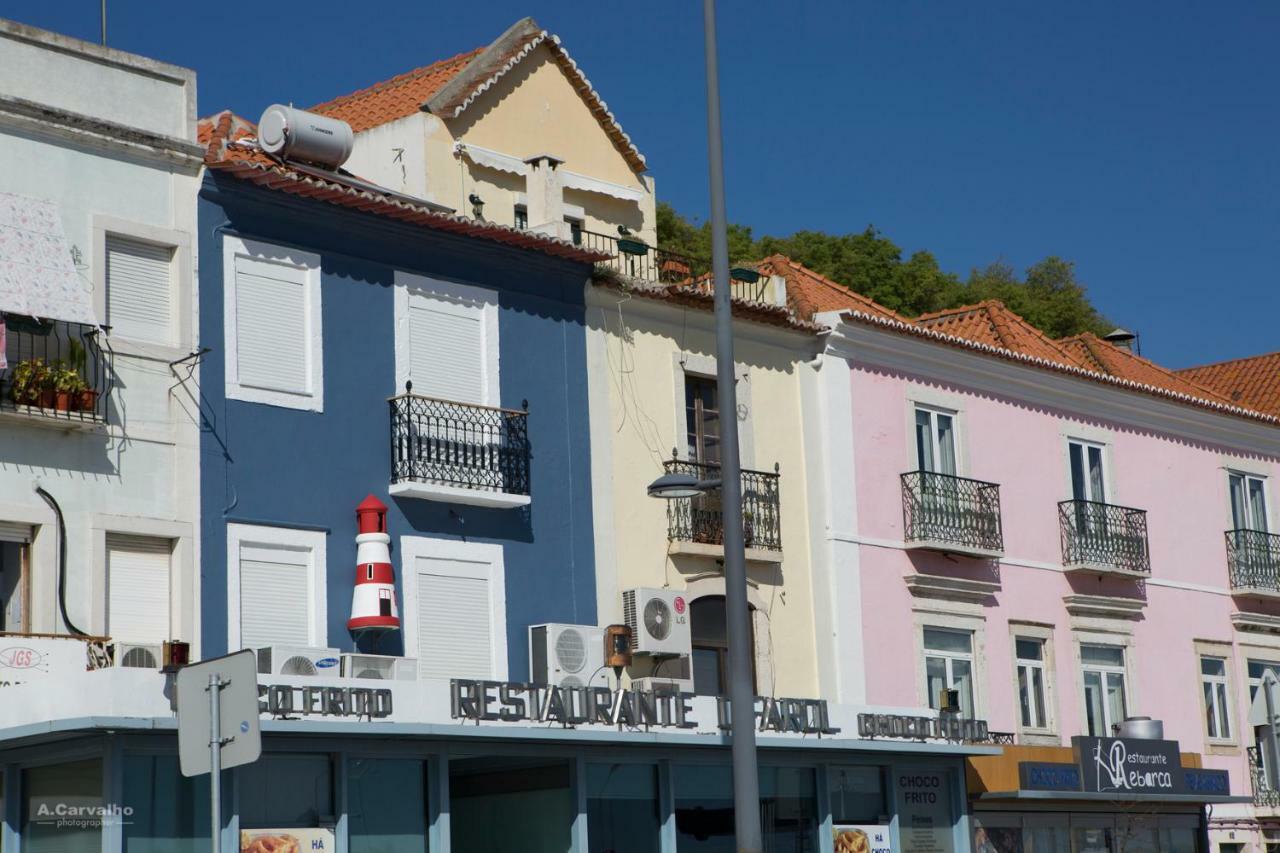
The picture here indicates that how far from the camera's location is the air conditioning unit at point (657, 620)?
2280 centimetres

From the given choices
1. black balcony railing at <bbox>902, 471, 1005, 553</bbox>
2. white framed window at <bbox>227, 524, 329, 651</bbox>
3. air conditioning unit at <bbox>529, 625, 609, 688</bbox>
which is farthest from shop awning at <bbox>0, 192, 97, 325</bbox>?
black balcony railing at <bbox>902, 471, 1005, 553</bbox>

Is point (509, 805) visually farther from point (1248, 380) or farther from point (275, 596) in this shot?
point (1248, 380)

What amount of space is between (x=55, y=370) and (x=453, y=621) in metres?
5.20

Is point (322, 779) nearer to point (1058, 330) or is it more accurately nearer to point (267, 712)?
point (267, 712)

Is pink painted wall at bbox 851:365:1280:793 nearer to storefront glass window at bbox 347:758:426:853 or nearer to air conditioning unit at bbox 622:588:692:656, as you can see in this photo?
air conditioning unit at bbox 622:588:692:656

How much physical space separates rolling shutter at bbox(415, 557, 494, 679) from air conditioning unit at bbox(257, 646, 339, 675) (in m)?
1.85

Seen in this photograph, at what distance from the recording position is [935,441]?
2816 cm

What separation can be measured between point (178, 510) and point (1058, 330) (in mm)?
37621

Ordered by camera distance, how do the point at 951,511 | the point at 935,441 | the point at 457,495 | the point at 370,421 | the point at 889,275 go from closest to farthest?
the point at 370,421
the point at 457,495
the point at 951,511
the point at 935,441
the point at 889,275

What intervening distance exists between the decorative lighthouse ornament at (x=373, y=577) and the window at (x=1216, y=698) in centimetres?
1574

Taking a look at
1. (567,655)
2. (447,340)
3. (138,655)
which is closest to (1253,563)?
(567,655)

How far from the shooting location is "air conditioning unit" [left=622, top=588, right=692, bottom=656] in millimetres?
22797

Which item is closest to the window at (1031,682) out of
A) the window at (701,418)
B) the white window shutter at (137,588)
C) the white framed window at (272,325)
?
the window at (701,418)

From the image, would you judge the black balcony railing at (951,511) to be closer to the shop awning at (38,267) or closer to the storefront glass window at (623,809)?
the storefront glass window at (623,809)
